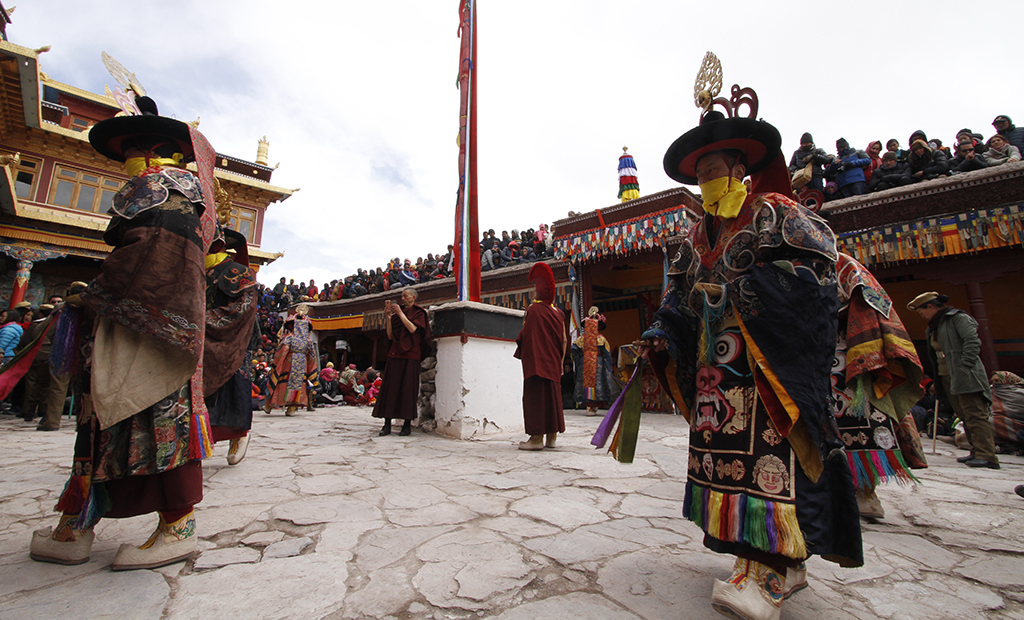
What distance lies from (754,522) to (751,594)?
7.8 inches

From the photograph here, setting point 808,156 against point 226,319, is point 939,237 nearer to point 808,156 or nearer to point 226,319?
point 808,156

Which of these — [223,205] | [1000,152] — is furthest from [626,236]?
[223,205]

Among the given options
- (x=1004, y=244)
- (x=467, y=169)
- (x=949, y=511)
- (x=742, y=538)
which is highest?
(x=467, y=169)

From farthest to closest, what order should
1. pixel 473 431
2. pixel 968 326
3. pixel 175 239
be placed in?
pixel 473 431 → pixel 968 326 → pixel 175 239

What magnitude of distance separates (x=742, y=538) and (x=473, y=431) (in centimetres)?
389

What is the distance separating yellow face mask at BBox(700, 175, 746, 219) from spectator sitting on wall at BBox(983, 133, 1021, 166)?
8.23 m

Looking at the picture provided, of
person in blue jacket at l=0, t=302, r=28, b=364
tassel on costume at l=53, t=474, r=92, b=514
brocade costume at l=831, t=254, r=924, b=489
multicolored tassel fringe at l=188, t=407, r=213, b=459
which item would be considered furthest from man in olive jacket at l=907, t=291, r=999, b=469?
person in blue jacket at l=0, t=302, r=28, b=364

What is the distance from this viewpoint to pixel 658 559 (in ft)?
5.84

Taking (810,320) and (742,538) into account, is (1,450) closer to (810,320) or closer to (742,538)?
(742,538)

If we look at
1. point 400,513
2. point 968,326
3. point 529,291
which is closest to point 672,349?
point 400,513

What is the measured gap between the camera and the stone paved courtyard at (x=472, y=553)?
138cm

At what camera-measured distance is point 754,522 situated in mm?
1390

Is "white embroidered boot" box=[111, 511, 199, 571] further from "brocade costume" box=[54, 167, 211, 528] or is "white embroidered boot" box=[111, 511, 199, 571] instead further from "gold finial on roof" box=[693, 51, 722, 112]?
"gold finial on roof" box=[693, 51, 722, 112]

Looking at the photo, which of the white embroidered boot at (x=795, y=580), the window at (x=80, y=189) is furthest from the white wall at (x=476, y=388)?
the window at (x=80, y=189)
